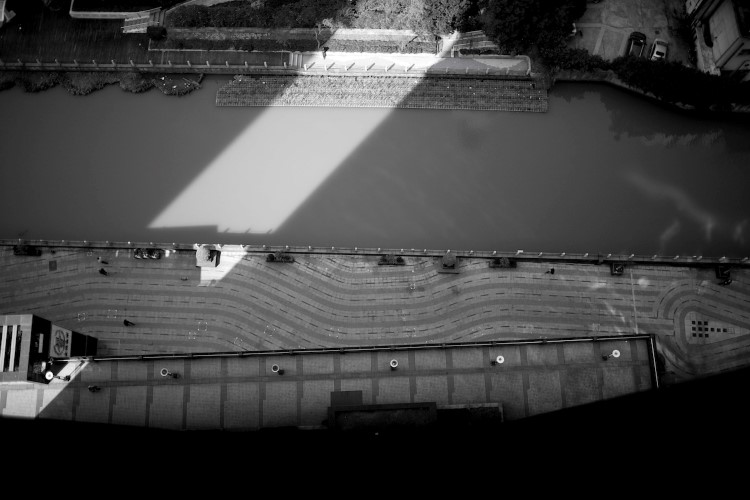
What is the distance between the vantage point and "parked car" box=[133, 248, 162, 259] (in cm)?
5484

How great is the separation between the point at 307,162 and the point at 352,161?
4.47m

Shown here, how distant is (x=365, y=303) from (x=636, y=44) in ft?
127

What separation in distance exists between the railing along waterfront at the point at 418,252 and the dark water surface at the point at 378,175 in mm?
2541

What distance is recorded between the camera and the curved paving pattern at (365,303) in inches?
2073

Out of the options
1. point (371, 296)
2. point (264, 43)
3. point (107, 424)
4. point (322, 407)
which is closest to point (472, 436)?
point (322, 407)

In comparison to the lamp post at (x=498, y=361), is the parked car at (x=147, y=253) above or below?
above

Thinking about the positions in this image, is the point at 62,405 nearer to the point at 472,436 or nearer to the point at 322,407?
the point at 322,407

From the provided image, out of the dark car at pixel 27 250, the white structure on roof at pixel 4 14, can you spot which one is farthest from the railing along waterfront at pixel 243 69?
the dark car at pixel 27 250

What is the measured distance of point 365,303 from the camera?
5375cm

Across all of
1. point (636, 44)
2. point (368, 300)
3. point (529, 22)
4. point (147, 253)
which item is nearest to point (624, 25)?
point (636, 44)

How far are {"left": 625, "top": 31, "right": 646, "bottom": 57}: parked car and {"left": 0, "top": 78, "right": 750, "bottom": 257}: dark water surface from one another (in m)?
4.31

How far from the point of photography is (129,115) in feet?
209

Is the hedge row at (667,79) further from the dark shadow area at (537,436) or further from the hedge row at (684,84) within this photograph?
the dark shadow area at (537,436)

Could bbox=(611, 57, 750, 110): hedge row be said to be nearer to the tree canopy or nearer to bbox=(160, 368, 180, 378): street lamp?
the tree canopy
